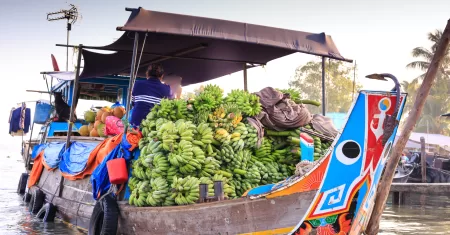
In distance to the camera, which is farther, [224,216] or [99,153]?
[99,153]

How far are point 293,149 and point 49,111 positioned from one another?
8662 mm

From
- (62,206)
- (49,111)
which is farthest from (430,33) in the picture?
(62,206)

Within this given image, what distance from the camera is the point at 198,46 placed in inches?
310

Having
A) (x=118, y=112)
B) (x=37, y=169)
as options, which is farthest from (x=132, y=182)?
(x=37, y=169)

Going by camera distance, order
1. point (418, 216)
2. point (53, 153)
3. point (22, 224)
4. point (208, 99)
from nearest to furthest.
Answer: point (208, 99) → point (53, 153) → point (22, 224) → point (418, 216)

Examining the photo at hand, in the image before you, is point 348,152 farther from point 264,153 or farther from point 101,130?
point 101,130

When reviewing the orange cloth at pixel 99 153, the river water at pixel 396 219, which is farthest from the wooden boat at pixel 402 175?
the orange cloth at pixel 99 153

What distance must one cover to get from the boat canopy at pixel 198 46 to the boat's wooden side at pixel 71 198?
6.38 feet

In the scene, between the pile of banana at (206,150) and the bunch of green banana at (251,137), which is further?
the bunch of green banana at (251,137)

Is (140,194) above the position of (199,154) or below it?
below

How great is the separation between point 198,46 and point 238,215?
3785mm

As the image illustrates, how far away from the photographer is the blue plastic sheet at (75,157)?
24.9 feet

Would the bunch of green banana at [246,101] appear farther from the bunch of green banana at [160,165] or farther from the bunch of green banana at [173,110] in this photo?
the bunch of green banana at [160,165]

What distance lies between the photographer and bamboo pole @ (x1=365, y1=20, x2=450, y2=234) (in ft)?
15.4
